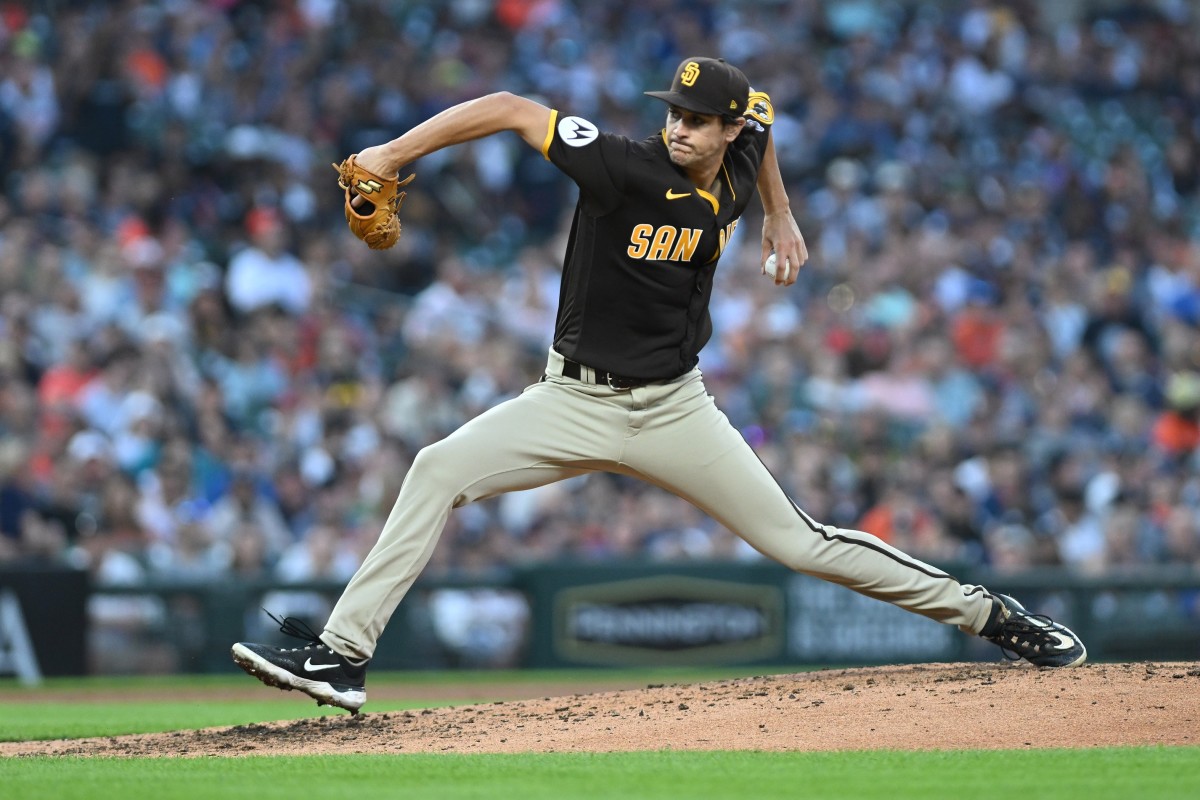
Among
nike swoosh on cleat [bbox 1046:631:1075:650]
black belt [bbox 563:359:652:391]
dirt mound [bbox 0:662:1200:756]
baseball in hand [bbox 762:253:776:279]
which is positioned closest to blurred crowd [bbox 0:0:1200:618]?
dirt mound [bbox 0:662:1200:756]

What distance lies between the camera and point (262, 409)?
13.0 metres

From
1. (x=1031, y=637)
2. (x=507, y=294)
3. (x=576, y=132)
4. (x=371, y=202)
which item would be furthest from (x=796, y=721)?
(x=507, y=294)

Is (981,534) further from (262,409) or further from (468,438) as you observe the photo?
(468,438)

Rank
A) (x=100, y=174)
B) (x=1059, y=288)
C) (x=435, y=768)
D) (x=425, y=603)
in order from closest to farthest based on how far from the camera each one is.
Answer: (x=435, y=768) → (x=425, y=603) → (x=100, y=174) → (x=1059, y=288)

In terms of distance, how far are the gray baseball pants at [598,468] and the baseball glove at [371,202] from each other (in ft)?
2.41

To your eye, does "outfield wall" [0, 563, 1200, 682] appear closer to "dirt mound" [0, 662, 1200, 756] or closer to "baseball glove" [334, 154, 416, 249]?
"dirt mound" [0, 662, 1200, 756]

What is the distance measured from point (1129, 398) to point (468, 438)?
33.6ft

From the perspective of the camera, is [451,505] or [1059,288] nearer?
[451,505]

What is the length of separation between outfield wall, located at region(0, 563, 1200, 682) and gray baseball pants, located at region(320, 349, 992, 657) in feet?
20.2

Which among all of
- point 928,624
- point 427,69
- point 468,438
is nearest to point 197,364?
point 427,69

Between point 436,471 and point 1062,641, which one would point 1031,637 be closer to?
point 1062,641

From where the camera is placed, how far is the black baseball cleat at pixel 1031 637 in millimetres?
6539

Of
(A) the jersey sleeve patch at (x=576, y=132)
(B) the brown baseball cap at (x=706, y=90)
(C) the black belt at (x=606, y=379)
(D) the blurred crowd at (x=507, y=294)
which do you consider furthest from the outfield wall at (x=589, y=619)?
(B) the brown baseball cap at (x=706, y=90)

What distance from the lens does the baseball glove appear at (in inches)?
224
